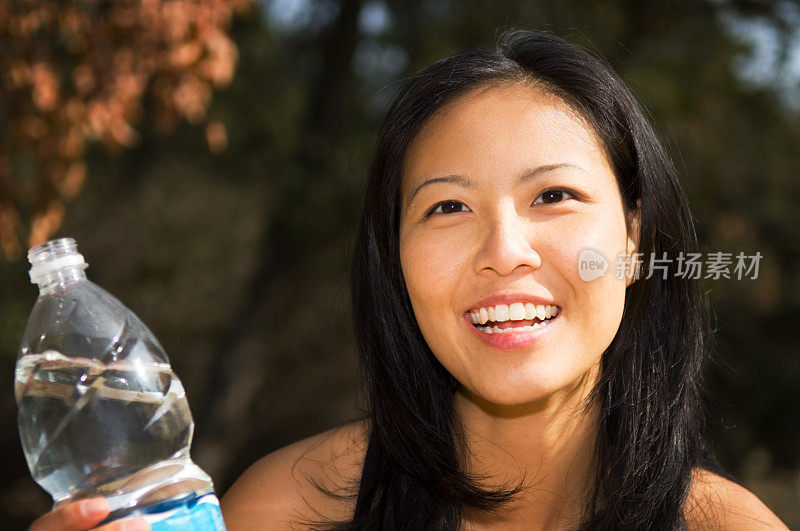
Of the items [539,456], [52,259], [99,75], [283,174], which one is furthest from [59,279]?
[283,174]

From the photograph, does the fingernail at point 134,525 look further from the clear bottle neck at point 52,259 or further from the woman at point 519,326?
the woman at point 519,326

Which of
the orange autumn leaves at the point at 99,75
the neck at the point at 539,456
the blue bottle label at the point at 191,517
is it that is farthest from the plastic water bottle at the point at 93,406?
the orange autumn leaves at the point at 99,75

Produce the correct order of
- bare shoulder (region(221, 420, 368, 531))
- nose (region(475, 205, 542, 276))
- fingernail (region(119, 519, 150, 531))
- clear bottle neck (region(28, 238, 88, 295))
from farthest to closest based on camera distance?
1. bare shoulder (region(221, 420, 368, 531))
2. nose (region(475, 205, 542, 276))
3. clear bottle neck (region(28, 238, 88, 295))
4. fingernail (region(119, 519, 150, 531))

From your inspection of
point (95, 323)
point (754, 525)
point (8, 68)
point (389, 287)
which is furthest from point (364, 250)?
point (8, 68)

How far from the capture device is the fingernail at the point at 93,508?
1395mm

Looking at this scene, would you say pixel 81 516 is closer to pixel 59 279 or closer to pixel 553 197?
pixel 59 279

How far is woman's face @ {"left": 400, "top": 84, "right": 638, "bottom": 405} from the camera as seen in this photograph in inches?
72.9

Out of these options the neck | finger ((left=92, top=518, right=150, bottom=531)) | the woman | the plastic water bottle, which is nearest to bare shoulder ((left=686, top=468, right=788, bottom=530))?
the woman

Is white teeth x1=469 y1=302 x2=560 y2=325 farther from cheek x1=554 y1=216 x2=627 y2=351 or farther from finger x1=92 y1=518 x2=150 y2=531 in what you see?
finger x1=92 y1=518 x2=150 y2=531

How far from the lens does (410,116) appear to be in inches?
83.1

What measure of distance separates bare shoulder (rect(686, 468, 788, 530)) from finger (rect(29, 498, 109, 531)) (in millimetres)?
1347

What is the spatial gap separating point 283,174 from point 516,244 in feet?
14.0

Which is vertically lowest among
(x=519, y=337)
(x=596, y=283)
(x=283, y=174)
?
(x=519, y=337)

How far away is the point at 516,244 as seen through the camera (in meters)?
1.82
